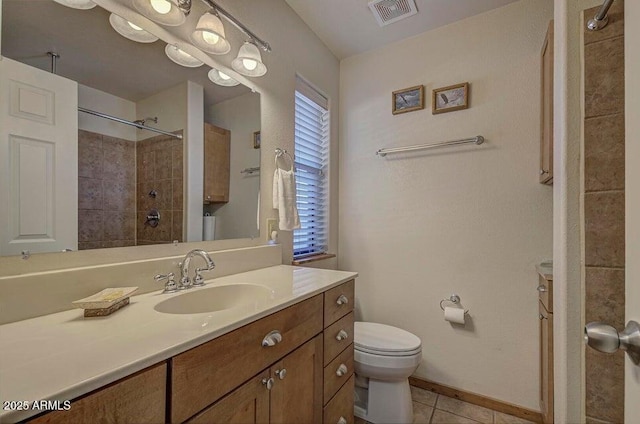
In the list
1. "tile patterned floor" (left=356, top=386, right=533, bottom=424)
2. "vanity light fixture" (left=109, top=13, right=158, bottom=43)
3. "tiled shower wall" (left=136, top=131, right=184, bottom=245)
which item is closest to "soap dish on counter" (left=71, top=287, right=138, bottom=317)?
"tiled shower wall" (left=136, top=131, right=184, bottom=245)

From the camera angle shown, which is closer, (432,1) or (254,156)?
(254,156)

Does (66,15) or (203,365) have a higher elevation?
(66,15)

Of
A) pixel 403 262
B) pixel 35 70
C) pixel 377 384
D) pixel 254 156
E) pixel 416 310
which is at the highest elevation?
pixel 35 70

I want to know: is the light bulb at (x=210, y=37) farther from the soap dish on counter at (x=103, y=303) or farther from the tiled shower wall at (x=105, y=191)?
the soap dish on counter at (x=103, y=303)

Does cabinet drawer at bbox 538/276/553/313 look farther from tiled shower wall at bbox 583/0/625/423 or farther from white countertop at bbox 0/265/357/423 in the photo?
white countertop at bbox 0/265/357/423

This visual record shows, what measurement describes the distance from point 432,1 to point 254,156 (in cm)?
143

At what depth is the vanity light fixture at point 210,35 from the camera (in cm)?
113

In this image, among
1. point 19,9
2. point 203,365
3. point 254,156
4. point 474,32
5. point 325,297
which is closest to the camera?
point 203,365

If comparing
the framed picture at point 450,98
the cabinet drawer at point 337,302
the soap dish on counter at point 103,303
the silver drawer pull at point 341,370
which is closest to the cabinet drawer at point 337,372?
the silver drawer pull at point 341,370

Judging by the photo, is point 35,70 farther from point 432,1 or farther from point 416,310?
point 416,310

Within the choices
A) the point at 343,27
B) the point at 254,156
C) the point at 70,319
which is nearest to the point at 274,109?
the point at 254,156

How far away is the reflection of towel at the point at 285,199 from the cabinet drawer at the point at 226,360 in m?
0.66

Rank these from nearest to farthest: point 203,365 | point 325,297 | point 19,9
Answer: point 203,365 < point 19,9 < point 325,297

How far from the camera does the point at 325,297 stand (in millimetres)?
1115
